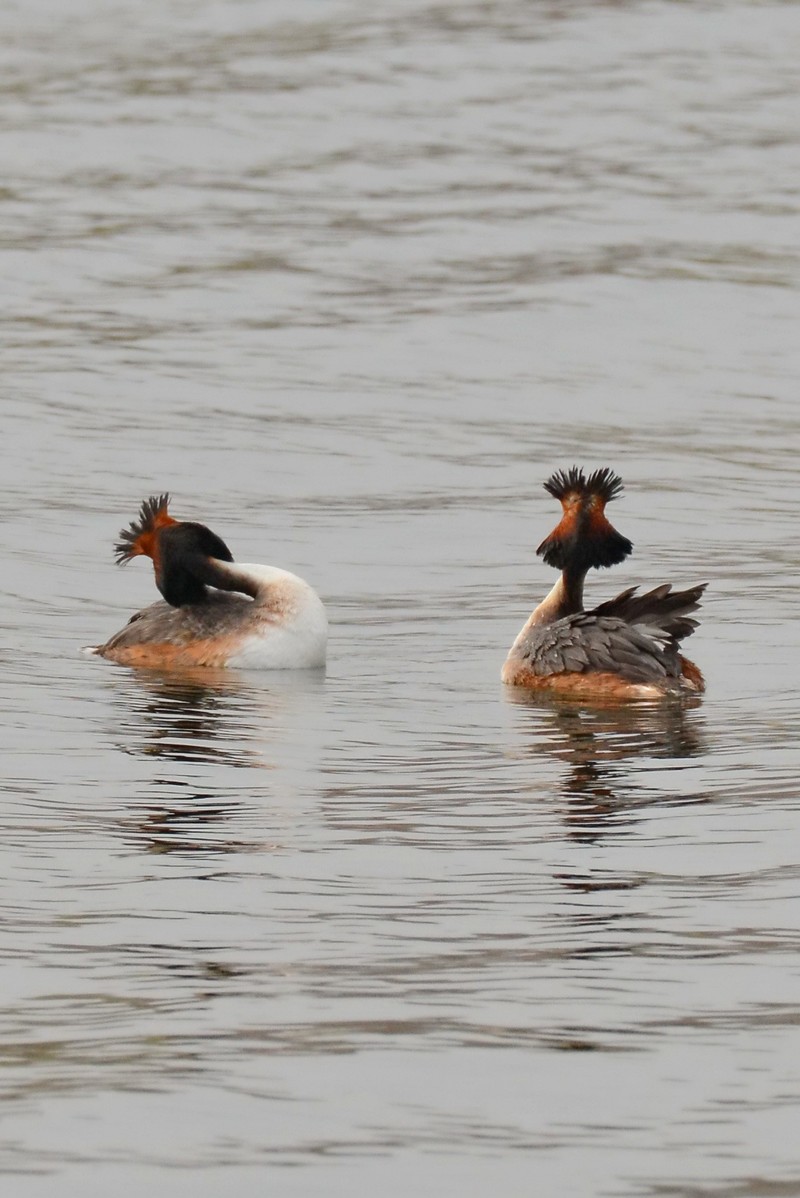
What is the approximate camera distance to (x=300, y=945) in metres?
7.13

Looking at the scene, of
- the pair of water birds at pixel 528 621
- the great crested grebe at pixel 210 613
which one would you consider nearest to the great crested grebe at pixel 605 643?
the pair of water birds at pixel 528 621

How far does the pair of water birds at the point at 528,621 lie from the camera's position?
12.6m

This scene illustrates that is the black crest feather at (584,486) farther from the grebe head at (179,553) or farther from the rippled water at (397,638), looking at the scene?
the grebe head at (179,553)

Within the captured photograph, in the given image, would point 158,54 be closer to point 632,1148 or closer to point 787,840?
point 787,840

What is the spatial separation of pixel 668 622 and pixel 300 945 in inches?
238

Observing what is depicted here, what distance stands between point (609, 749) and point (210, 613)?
4.15m

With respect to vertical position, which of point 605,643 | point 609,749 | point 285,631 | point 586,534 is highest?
point 586,534

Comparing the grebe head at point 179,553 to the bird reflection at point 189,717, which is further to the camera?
the grebe head at point 179,553

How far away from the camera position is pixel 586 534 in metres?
13.7

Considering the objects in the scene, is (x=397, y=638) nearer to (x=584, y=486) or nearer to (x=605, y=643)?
(x=584, y=486)

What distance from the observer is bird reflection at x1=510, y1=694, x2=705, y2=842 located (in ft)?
30.1

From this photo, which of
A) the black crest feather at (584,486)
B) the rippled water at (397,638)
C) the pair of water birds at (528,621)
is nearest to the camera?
the rippled water at (397,638)

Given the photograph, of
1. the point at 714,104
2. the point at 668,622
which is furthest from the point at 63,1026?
the point at 714,104

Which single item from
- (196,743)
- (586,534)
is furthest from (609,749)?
(586,534)
